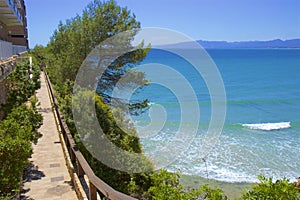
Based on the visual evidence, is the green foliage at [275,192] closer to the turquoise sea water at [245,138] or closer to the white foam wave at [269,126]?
the turquoise sea water at [245,138]

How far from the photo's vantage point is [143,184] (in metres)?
8.05

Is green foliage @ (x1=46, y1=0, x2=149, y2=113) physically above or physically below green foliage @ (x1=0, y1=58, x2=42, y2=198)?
above

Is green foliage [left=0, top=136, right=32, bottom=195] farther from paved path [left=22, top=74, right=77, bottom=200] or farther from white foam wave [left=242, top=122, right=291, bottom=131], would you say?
white foam wave [left=242, top=122, right=291, bottom=131]

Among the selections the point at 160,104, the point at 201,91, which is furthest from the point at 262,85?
the point at 160,104

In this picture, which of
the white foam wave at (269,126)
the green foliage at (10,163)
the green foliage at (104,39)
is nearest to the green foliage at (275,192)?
the green foliage at (10,163)

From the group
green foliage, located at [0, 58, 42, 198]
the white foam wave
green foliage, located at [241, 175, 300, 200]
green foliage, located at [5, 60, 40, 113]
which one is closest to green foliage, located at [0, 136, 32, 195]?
green foliage, located at [0, 58, 42, 198]

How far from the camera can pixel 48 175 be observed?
666 centimetres

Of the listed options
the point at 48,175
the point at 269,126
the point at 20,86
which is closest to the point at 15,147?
the point at 48,175

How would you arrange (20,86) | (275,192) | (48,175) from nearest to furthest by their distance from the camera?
(275,192)
(48,175)
(20,86)

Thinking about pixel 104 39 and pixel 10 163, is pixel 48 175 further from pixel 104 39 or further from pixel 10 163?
pixel 104 39

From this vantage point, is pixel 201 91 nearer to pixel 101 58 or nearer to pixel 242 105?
pixel 242 105

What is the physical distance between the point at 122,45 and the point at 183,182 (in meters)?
7.13

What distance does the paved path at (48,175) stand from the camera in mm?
5641

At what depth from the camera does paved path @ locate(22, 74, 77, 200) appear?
18.5ft
